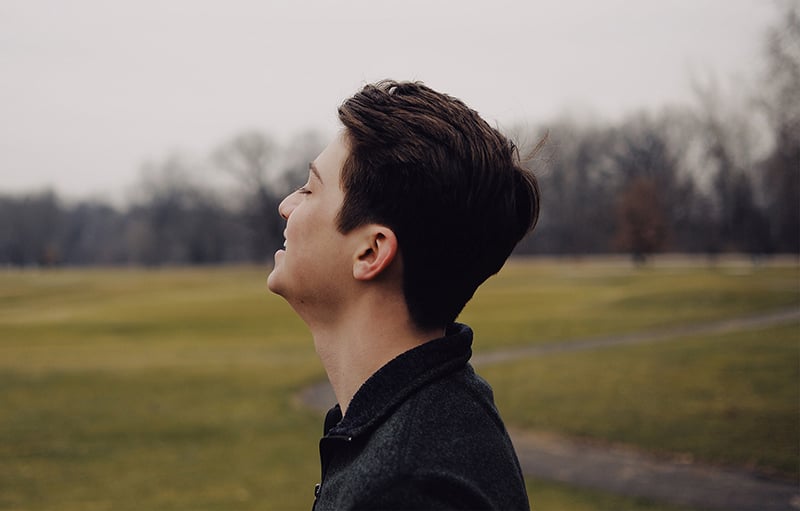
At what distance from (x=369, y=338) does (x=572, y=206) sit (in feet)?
290

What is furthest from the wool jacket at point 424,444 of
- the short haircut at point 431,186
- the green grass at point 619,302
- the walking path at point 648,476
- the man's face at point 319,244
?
the green grass at point 619,302

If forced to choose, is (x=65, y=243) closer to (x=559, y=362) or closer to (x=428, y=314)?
(x=559, y=362)

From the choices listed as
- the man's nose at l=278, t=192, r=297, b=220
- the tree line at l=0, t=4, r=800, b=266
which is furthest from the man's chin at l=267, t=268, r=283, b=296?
the tree line at l=0, t=4, r=800, b=266

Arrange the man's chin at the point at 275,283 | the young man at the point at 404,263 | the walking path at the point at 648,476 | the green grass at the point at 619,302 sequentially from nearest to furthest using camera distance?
the young man at the point at 404,263, the man's chin at the point at 275,283, the walking path at the point at 648,476, the green grass at the point at 619,302

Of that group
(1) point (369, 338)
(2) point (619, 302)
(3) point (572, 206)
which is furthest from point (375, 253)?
(3) point (572, 206)

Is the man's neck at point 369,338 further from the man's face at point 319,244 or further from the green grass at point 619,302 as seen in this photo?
the green grass at point 619,302

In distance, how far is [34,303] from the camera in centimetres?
4947

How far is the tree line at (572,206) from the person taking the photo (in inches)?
2692

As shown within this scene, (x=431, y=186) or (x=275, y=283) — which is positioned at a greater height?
(x=431, y=186)

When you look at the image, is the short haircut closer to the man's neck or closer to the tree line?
the man's neck

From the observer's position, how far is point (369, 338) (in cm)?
171

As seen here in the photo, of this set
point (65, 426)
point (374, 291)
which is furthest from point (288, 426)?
point (374, 291)

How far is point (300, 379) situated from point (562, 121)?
7714cm

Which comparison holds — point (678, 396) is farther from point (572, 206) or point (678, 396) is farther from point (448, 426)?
point (572, 206)
